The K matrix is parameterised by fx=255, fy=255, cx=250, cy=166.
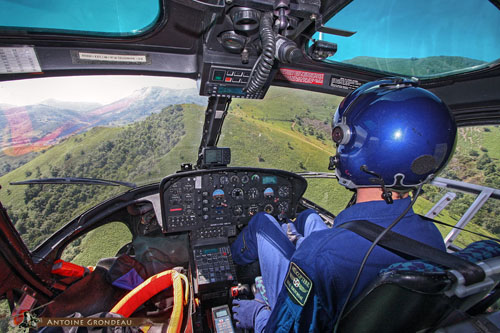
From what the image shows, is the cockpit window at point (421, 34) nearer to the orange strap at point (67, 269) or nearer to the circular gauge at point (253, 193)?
the circular gauge at point (253, 193)

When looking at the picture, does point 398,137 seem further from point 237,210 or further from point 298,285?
point 237,210

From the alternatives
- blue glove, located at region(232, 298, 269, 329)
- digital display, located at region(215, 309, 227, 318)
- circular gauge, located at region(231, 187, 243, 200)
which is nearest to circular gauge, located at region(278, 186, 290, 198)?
circular gauge, located at region(231, 187, 243, 200)

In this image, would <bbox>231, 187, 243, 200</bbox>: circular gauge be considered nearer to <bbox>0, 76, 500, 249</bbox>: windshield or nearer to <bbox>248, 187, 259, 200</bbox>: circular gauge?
<bbox>248, 187, 259, 200</bbox>: circular gauge

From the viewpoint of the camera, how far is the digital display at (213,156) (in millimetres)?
2597

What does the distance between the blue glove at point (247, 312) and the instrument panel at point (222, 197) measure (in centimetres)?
94

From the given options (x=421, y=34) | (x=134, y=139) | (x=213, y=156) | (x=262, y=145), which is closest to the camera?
(x=421, y=34)

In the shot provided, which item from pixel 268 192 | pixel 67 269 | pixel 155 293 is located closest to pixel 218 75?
pixel 268 192

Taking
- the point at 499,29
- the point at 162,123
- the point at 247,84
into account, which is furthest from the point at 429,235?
the point at 162,123

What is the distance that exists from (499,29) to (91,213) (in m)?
3.63

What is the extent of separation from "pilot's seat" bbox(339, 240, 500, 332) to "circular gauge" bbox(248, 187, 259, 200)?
2.04m

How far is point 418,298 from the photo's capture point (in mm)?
663

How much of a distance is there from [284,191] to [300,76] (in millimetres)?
1266

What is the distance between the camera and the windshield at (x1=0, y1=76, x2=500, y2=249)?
1857mm

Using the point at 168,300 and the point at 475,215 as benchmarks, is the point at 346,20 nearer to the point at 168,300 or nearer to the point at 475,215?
the point at 475,215
